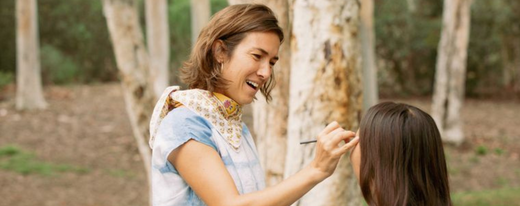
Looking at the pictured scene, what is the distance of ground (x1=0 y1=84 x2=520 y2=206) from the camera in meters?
10.4

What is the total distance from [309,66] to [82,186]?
7.85 m

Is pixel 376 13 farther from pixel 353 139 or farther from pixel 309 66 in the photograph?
pixel 353 139

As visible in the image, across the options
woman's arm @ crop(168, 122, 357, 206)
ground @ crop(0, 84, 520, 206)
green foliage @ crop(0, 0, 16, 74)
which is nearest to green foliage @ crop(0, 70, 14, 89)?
green foliage @ crop(0, 0, 16, 74)

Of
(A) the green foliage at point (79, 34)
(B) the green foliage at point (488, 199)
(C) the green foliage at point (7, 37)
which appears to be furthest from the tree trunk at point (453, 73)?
(C) the green foliage at point (7, 37)

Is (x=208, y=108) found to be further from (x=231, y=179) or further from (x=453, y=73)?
Answer: (x=453, y=73)

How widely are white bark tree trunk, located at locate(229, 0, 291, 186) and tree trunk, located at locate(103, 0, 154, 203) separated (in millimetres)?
2165

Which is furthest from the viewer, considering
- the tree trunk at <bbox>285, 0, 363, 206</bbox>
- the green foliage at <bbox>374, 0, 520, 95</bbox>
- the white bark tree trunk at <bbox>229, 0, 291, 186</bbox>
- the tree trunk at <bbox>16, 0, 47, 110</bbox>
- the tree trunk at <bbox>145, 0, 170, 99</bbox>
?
the green foliage at <bbox>374, 0, 520, 95</bbox>

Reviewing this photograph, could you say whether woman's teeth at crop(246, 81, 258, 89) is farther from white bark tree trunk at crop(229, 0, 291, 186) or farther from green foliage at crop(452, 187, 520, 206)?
green foliage at crop(452, 187, 520, 206)

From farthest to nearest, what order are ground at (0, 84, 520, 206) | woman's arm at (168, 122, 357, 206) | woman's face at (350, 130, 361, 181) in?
ground at (0, 84, 520, 206) → woman's face at (350, 130, 361, 181) → woman's arm at (168, 122, 357, 206)

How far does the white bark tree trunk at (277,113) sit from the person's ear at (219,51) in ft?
6.52

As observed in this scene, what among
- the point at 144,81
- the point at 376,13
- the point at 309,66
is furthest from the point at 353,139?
the point at 376,13

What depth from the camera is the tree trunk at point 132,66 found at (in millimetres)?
6312

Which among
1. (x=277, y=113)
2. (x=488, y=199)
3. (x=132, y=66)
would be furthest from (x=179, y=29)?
(x=277, y=113)

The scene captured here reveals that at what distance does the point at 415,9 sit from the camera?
20.5m
